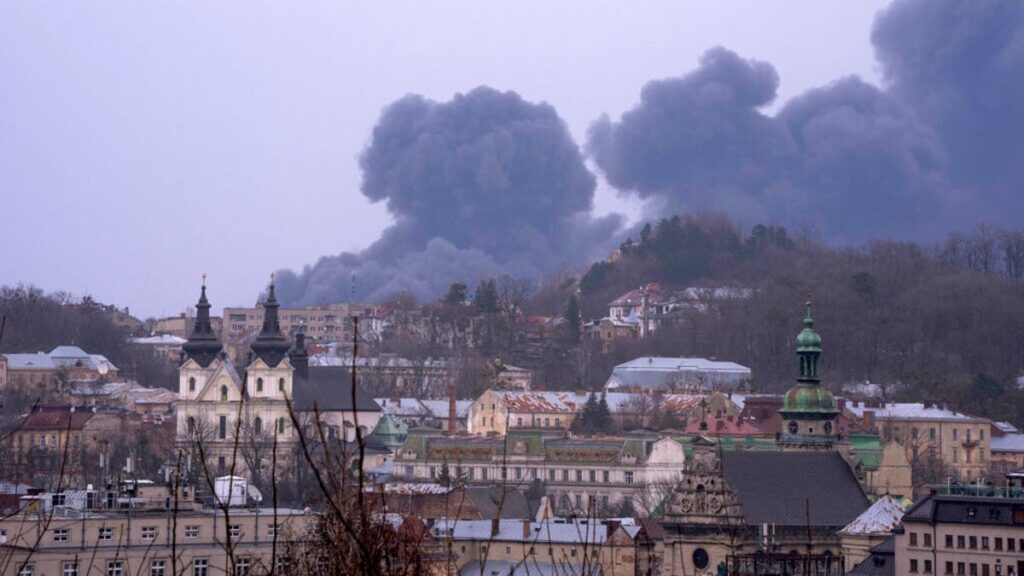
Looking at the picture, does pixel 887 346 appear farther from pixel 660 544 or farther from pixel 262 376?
pixel 660 544

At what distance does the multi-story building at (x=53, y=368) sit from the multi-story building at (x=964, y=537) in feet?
225

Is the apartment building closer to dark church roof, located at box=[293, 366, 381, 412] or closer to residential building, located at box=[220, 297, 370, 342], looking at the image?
dark church roof, located at box=[293, 366, 381, 412]

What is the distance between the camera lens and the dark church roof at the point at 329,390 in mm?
96781

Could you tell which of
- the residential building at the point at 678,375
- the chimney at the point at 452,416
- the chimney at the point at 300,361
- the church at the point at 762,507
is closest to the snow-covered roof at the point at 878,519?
the church at the point at 762,507

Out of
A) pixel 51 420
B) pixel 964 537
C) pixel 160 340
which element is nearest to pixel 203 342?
pixel 51 420

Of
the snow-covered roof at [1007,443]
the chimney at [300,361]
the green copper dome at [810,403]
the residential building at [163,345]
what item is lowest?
the snow-covered roof at [1007,443]

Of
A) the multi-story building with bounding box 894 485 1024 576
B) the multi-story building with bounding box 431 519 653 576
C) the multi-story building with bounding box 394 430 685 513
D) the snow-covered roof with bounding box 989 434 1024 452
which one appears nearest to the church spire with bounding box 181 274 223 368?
the multi-story building with bounding box 394 430 685 513

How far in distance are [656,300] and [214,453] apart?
54.3 m

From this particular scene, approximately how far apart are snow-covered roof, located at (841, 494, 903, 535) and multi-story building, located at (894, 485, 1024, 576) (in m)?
4.77

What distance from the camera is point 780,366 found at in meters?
115

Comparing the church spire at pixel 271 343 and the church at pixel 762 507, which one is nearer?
the church at pixel 762 507

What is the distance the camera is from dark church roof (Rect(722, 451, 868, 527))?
2178 inches

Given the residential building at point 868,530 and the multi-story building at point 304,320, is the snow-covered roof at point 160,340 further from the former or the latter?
the residential building at point 868,530

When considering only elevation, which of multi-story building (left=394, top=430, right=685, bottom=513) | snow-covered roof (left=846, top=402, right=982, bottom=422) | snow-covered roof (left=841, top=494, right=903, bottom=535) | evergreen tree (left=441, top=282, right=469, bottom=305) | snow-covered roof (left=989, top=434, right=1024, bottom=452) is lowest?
snow-covered roof (left=841, top=494, right=903, bottom=535)
